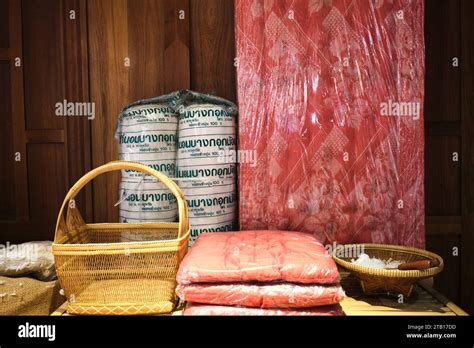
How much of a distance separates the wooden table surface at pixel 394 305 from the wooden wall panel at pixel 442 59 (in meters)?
1.23

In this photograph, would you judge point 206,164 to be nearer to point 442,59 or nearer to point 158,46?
point 158,46

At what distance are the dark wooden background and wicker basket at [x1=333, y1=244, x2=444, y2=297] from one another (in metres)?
0.76

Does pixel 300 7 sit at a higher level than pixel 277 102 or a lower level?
higher

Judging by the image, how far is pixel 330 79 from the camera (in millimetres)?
2098

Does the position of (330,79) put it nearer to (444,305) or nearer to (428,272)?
(428,272)

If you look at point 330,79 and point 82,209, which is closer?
point 330,79

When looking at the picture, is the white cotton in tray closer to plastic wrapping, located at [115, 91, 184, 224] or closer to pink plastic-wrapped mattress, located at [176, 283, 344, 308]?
pink plastic-wrapped mattress, located at [176, 283, 344, 308]

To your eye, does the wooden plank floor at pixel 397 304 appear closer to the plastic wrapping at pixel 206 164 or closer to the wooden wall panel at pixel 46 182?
the plastic wrapping at pixel 206 164

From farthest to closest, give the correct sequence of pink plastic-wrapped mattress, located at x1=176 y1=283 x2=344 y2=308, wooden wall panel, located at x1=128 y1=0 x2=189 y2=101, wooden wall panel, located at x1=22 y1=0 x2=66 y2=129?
wooden wall panel, located at x1=22 y1=0 x2=66 y2=129
wooden wall panel, located at x1=128 y1=0 x2=189 y2=101
pink plastic-wrapped mattress, located at x1=176 y1=283 x2=344 y2=308

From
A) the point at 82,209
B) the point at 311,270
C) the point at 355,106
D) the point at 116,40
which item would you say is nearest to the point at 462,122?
the point at 355,106

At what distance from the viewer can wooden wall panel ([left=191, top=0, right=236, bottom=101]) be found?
8.05 feet

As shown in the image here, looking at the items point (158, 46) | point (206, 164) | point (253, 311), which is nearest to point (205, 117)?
point (206, 164)

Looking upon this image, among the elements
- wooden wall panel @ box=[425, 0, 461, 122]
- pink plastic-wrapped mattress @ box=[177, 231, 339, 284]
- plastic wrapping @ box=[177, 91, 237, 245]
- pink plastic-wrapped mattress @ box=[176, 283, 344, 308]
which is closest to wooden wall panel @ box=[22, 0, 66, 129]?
plastic wrapping @ box=[177, 91, 237, 245]

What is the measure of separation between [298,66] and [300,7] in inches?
12.2
